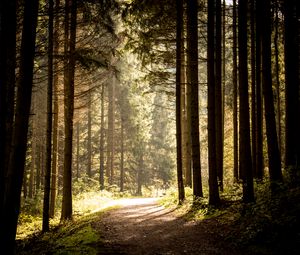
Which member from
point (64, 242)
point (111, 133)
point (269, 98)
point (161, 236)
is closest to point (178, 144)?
point (269, 98)

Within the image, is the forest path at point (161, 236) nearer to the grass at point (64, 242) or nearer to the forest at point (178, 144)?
the forest at point (178, 144)

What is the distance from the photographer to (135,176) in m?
50.2

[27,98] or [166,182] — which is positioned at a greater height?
[27,98]

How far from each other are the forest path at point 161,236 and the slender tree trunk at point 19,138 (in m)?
2.07

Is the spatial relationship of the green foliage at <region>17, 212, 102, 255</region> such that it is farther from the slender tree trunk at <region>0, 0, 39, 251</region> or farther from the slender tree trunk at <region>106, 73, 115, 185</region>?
the slender tree trunk at <region>106, 73, 115, 185</region>

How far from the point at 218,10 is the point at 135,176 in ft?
132

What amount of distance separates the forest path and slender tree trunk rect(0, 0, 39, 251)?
207cm

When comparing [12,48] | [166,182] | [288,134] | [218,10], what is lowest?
[166,182]

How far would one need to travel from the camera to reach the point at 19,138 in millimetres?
7195

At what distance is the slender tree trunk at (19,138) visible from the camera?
7031 millimetres

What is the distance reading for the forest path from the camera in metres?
7.60

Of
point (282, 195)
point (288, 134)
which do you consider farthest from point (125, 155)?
point (282, 195)

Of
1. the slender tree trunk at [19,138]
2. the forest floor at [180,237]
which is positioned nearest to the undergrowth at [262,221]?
the forest floor at [180,237]

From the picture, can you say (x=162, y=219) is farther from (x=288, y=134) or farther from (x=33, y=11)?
(x=33, y=11)
